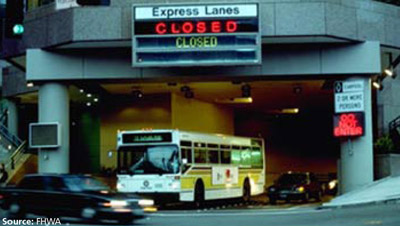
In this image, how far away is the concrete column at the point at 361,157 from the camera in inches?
1438

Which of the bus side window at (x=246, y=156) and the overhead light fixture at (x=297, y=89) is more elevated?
the overhead light fixture at (x=297, y=89)

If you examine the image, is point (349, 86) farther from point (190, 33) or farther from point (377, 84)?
point (190, 33)

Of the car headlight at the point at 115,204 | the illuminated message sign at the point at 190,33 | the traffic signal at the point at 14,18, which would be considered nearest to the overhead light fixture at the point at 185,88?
the illuminated message sign at the point at 190,33

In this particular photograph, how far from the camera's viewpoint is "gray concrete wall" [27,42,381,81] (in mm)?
36250

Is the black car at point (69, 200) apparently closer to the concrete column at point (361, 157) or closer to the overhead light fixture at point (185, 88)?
the concrete column at point (361, 157)

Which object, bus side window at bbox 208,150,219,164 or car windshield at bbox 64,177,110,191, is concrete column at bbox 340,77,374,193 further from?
car windshield at bbox 64,177,110,191

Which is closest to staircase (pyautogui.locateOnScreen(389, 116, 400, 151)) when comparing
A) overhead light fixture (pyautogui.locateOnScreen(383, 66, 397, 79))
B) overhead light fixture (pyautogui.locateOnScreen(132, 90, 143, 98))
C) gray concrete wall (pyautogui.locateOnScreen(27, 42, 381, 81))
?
overhead light fixture (pyautogui.locateOnScreen(383, 66, 397, 79))

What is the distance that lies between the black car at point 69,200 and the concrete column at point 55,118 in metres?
13.0

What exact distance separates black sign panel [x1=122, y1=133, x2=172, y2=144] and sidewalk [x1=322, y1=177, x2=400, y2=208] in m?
7.06

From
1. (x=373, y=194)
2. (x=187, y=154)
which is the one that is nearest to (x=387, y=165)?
(x=373, y=194)

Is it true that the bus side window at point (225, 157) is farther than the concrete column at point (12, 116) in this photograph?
No

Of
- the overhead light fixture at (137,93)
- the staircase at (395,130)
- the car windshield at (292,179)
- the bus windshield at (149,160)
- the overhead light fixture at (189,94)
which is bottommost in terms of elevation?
the car windshield at (292,179)

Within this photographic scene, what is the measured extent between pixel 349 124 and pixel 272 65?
4.40m

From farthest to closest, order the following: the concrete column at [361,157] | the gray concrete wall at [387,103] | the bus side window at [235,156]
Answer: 1. the gray concrete wall at [387,103]
2. the bus side window at [235,156]
3. the concrete column at [361,157]
